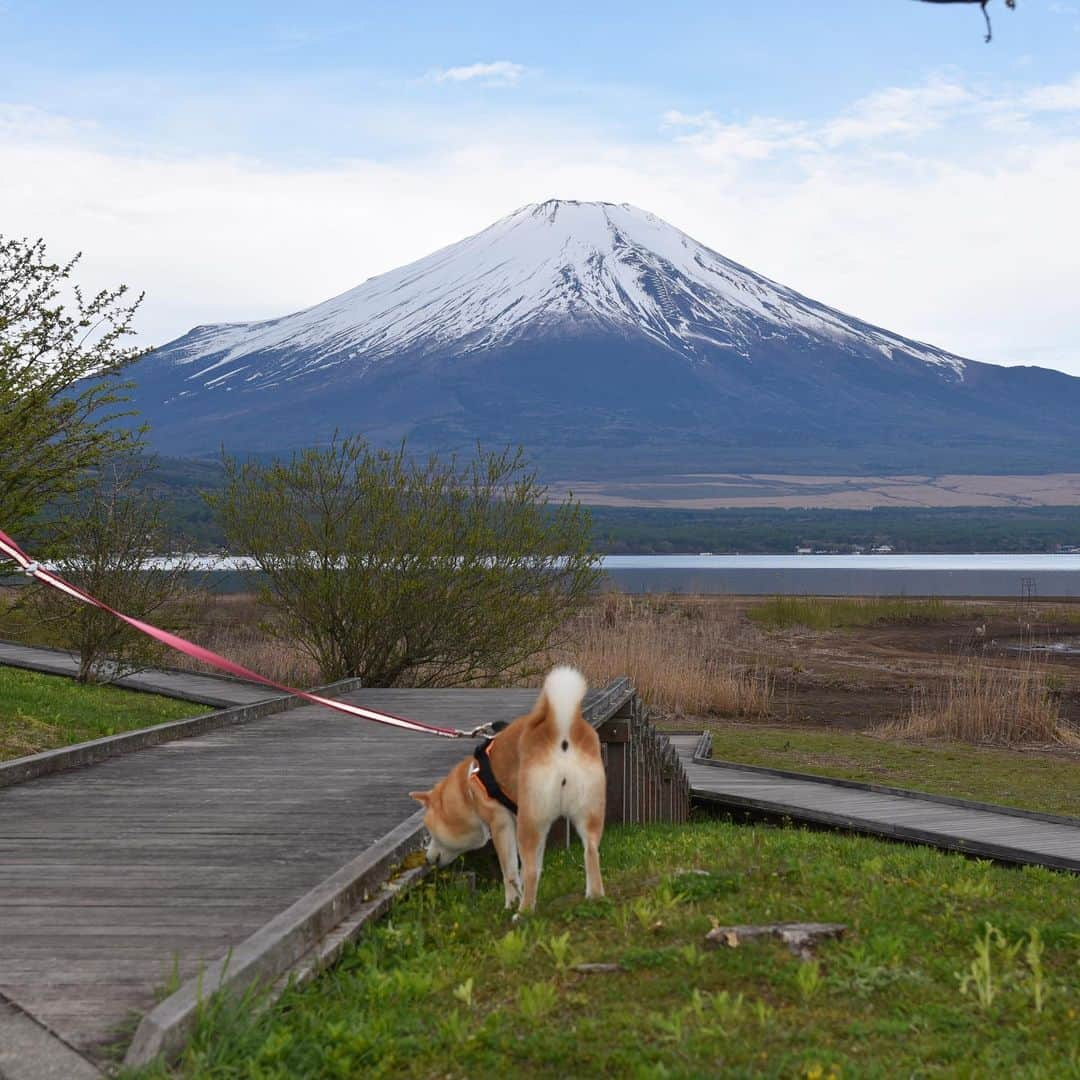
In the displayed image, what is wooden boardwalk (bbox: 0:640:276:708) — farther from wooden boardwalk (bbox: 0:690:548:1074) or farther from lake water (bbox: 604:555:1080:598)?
lake water (bbox: 604:555:1080:598)

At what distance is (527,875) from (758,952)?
1234mm

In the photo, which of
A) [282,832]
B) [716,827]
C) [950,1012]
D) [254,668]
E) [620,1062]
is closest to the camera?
[620,1062]

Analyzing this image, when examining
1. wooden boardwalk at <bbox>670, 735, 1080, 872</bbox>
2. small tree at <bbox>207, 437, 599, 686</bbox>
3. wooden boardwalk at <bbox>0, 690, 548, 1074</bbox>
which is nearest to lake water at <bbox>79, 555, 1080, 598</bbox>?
small tree at <bbox>207, 437, 599, 686</bbox>

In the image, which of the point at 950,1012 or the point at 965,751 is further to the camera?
the point at 965,751

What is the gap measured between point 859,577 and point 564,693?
9700 cm

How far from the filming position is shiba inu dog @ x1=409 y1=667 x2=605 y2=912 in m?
6.05

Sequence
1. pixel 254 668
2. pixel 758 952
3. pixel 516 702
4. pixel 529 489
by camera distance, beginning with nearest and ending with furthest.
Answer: pixel 758 952, pixel 516 702, pixel 529 489, pixel 254 668

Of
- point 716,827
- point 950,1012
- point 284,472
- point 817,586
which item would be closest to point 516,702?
point 716,827

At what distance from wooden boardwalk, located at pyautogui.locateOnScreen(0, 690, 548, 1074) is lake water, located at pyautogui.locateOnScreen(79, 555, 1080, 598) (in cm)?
1414

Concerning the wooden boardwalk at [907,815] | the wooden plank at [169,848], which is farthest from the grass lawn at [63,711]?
the wooden boardwalk at [907,815]

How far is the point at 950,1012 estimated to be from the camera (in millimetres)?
4809

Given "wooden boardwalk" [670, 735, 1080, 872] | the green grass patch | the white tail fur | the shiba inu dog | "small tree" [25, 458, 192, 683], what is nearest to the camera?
the white tail fur

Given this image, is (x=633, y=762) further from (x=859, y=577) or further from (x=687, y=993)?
(x=859, y=577)

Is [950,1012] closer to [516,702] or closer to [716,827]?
[716,827]
